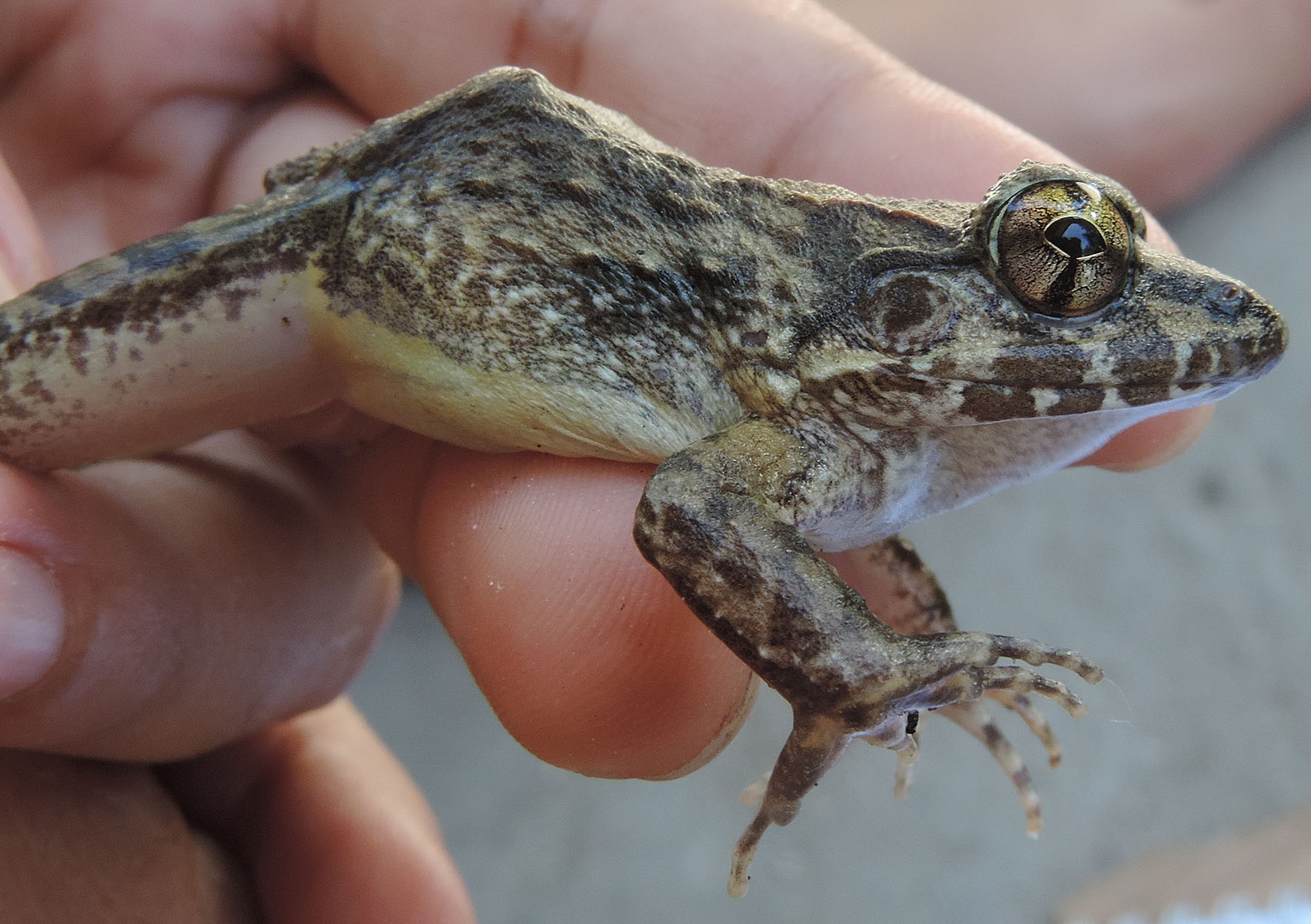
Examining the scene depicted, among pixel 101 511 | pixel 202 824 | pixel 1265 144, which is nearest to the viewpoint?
pixel 101 511

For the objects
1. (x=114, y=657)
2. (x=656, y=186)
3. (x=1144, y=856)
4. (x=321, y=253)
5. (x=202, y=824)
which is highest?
(x=656, y=186)

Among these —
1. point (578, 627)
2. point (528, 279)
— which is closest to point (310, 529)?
point (578, 627)

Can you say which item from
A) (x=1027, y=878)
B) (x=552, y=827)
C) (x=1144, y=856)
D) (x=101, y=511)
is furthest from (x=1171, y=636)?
(x=101, y=511)

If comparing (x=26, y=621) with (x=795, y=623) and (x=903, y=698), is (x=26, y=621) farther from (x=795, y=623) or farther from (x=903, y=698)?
(x=903, y=698)

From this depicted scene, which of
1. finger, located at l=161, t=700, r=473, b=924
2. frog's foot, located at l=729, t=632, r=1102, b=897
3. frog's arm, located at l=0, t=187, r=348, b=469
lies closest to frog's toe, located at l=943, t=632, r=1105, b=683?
frog's foot, located at l=729, t=632, r=1102, b=897

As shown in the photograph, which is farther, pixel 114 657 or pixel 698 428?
pixel 114 657

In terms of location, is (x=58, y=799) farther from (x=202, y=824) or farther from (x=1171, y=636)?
(x=1171, y=636)

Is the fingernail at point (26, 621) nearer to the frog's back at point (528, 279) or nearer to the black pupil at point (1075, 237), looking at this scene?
the frog's back at point (528, 279)
